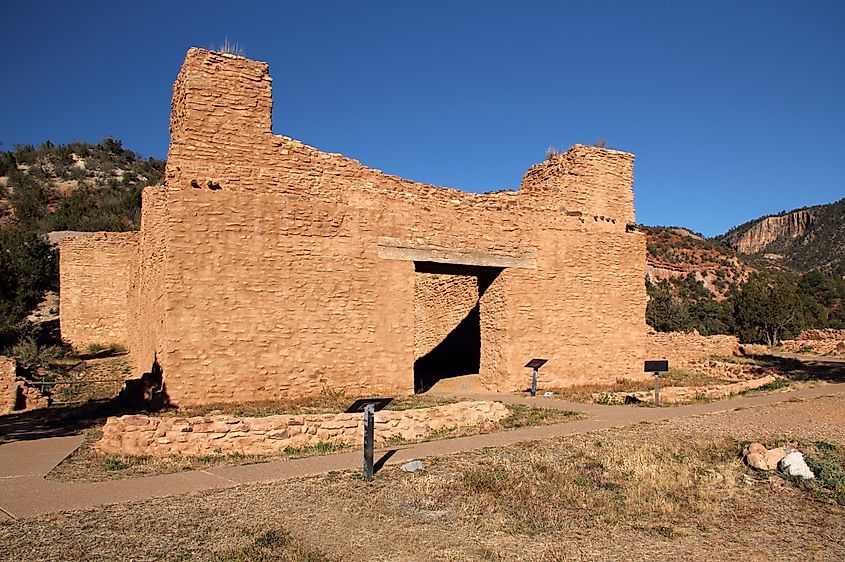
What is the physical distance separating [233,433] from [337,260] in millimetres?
6311

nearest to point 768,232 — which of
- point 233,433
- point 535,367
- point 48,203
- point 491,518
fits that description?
point 48,203

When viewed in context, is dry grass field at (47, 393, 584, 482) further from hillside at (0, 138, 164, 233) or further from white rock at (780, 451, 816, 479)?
hillside at (0, 138, 164, 233)

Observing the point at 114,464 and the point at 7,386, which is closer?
the point at 114,464

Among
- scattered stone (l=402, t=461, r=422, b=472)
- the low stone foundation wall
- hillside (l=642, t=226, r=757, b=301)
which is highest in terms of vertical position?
hillside (l=642, t=226, r=757, b=301)

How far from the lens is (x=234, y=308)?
13.3 meters

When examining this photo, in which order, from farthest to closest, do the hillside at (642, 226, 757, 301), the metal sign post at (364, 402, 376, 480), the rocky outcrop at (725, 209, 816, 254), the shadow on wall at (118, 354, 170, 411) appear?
the rocky outcrop at (725, 209, 816, 254) < the hillside at (642, 226, 757, 301) < the shadow on wall at (118, 354, 170, 411) < the metal sign post at (364, 402, 376, 480)

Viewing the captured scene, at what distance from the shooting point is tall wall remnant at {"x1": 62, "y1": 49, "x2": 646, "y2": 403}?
13133 mm

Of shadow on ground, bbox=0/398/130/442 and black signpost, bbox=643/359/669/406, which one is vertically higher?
black signpost, bbox=643/359/669/406

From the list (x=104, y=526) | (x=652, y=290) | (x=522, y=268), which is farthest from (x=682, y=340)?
(x=652, y=290)

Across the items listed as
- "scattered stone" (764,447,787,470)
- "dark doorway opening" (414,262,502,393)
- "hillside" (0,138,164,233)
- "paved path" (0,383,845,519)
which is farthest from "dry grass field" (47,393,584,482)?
"hillside" (0,138,164,233)

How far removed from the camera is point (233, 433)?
8805mm

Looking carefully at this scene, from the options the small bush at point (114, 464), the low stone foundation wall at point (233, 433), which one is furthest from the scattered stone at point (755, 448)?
the small bush at point (114, 464)

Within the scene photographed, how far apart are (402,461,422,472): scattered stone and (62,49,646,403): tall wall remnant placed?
6430 mm

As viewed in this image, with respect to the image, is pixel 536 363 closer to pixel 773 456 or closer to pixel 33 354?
pixel 773 456
